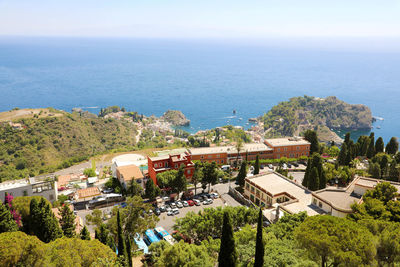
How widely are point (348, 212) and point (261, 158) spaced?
2717cm

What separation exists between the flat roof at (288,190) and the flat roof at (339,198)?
179cm

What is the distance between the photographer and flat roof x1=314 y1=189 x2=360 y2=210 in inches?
1123

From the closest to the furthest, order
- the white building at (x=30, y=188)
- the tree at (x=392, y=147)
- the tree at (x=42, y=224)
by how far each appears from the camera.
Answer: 1. the tree at (x=42, y=224)
2. the white building at (x=30, y=188)
3. the tree at (x=392, y=147)

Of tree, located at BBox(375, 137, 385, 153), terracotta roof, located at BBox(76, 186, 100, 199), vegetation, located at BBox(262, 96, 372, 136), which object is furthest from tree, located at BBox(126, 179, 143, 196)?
vegetation, located at BBox(262, 96, 372, 136)

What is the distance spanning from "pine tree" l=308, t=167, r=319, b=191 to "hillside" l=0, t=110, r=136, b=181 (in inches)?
2100

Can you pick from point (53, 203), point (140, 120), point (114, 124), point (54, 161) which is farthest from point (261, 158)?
point (140, 120)

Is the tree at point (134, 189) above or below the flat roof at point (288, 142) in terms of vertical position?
below

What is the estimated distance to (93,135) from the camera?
9719cm

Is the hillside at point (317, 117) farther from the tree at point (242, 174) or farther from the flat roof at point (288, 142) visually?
the tree at point (242, 174)

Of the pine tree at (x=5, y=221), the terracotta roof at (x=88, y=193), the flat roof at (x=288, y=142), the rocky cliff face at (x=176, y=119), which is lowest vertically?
the rocky cliff face at (x=176, y=119)

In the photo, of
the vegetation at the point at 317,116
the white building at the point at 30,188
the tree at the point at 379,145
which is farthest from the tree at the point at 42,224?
the vegetation at the point at 317,116

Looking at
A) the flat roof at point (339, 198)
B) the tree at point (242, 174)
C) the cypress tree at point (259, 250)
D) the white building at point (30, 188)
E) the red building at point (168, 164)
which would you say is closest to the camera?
the cypress tree at point (259, 250)

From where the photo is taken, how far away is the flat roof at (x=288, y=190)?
101ft

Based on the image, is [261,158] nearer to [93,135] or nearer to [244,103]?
[93,135]
